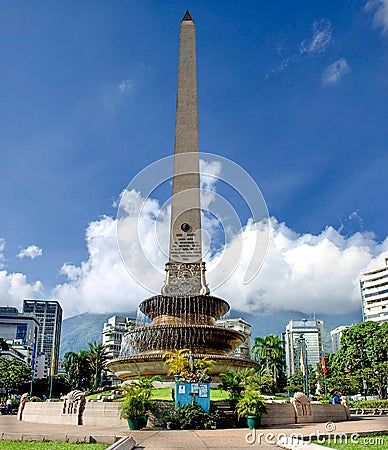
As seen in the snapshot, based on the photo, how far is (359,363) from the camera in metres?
57.4

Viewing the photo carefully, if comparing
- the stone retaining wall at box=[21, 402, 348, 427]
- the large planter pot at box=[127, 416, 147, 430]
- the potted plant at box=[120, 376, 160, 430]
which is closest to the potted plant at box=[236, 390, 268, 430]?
the stone retaining wall at box=[21, 402, 348, 427]

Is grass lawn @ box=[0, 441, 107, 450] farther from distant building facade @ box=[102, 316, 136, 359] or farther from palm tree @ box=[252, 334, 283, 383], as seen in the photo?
distant building facade @ box=[102, 316, 136, 359]

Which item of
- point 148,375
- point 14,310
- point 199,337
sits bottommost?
point 148,375

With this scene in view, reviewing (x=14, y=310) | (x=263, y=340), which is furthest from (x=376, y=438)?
(x=14, y=310)

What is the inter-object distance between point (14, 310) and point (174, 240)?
118638 millimetres

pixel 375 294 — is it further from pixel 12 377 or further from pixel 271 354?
pixel 12 377

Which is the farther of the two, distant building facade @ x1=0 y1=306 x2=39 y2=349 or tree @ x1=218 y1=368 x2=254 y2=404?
distant building facade @ x1=0 y1=306 x2=39 y2=349

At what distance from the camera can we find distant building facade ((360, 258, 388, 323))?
118688mm

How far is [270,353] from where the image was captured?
73438 mm

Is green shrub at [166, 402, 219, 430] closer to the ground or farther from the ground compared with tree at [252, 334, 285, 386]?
closer to the ground

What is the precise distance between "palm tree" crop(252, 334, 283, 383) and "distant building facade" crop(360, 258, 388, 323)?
174 ft

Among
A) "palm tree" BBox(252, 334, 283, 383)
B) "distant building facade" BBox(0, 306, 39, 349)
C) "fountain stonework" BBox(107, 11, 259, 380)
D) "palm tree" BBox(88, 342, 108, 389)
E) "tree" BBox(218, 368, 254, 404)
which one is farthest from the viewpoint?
"distant building facade" BBox(0, 306, 39, 349)

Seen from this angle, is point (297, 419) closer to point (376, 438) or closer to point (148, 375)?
point (376, 438)

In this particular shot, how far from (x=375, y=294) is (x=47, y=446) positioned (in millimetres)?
120468
